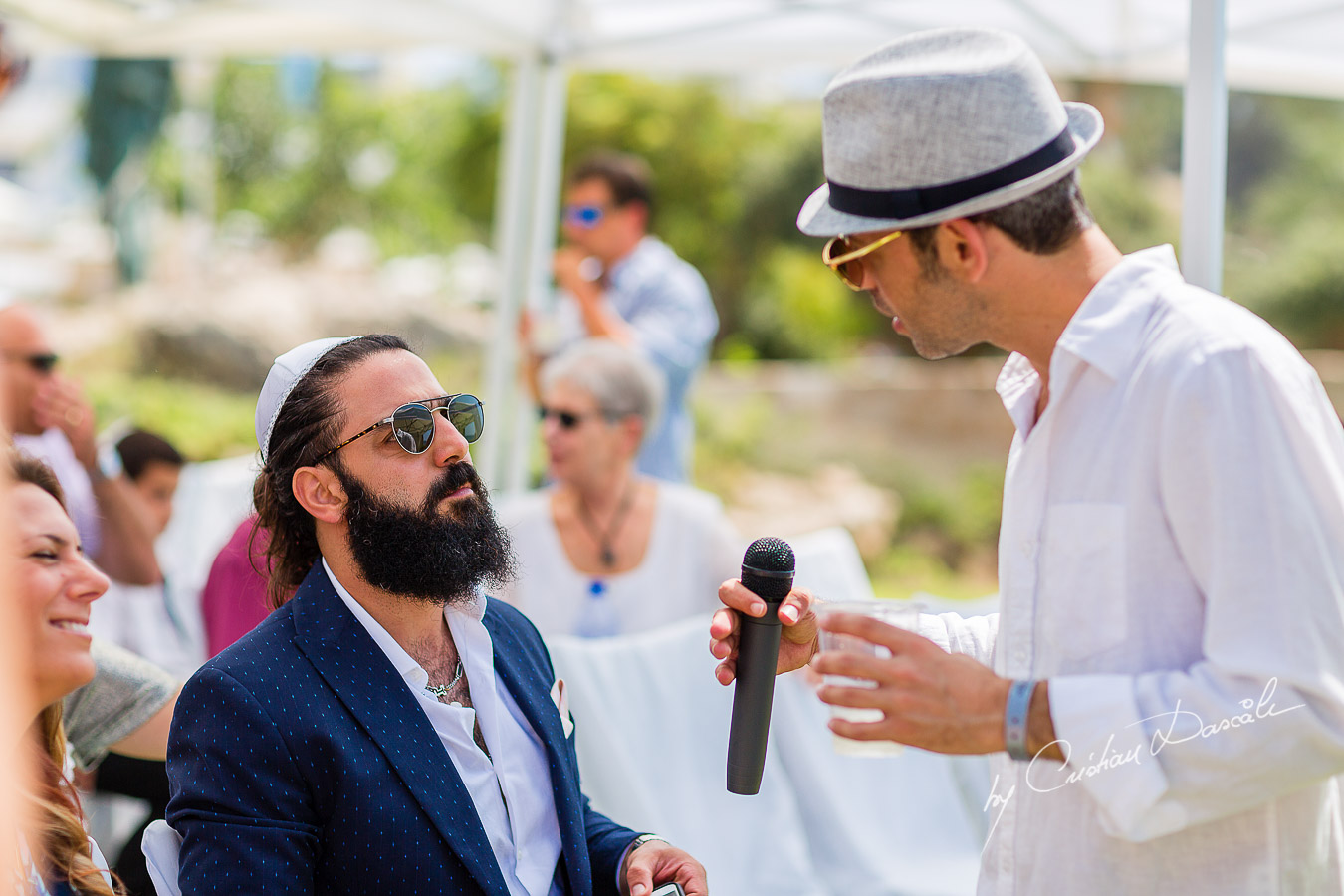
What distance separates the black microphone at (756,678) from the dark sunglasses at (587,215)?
13.4 ft

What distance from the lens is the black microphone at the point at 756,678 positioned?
1.96 meters

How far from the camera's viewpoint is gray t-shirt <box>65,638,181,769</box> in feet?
8.86

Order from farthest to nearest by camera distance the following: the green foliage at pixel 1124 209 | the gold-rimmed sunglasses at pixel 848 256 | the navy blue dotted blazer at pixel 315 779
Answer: the green foliage at pixel 1124 209 < the navy blue dotted blazer at pixel 315 779 < the gold-rimmed sunglasses at pixel 848 256

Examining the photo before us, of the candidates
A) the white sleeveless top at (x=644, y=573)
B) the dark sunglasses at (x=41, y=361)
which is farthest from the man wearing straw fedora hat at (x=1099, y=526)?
the dark sunglasses at (x=41, y=361)

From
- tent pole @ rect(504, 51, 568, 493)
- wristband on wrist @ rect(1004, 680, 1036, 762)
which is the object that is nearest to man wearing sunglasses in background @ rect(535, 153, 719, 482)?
tent pole @ rect(504, 51, 568, 493)

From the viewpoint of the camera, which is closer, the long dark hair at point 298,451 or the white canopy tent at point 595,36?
the long dark hair at point 298,451

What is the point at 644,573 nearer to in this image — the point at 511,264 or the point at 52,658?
the point at 52,658

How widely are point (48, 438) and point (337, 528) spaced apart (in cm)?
292

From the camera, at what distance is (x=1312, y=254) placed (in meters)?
16.2

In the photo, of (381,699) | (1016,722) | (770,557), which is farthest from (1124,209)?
(1016,722)

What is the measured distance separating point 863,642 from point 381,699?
97 cm

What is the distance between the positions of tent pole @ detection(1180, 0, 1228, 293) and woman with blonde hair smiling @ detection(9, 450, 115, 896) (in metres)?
2.82

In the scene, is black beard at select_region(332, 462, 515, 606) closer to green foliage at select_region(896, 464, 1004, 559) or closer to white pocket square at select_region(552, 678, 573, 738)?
white pocket square at select_region(552, 678, 573, 738)

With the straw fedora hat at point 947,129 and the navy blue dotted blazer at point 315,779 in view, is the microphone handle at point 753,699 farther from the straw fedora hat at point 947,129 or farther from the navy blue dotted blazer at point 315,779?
the straw fedora hat at point 947,129
